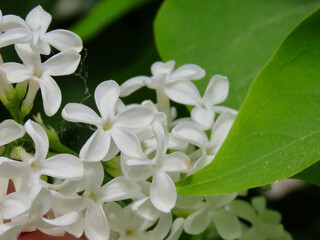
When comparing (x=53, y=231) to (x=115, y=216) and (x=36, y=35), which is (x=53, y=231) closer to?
(x=115, y=216)

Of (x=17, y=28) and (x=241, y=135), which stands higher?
(x=17, y=28)

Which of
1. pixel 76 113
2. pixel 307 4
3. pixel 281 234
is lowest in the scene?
pixel 281 234

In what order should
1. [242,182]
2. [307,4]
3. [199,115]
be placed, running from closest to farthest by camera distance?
[242,182] → [199,115] → [307,4]

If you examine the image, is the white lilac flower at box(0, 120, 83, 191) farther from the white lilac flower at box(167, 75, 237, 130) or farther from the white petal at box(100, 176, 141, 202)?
the white lilac flower at box(167, 75, 237, 130)

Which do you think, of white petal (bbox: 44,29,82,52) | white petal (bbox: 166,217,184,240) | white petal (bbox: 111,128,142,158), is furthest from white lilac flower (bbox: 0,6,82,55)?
white petal (bbox: 166,217,184,240)

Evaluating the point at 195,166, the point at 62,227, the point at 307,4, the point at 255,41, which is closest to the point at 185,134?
the point at 195,166

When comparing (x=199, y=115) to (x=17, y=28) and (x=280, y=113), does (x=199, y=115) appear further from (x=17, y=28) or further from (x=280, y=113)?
(x=17, y=28)

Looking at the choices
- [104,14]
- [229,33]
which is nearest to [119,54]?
[104,14]

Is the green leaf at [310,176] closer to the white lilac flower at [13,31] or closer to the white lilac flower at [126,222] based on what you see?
the white lilac flower at [126,222]
